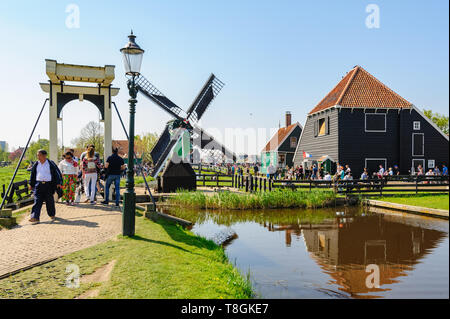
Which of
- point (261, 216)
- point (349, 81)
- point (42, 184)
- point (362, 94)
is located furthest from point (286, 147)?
point (42, 184)

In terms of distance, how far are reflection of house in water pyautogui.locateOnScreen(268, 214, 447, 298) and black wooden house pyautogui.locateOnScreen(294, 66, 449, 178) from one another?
1224cm

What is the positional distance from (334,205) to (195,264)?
11.4m

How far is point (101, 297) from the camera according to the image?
4070mm

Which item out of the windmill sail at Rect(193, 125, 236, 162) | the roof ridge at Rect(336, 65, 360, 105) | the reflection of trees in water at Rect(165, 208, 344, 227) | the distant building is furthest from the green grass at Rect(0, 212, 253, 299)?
the distant building

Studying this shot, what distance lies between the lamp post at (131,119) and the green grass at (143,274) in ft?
1.12

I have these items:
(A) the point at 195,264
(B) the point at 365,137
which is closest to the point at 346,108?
(B) the point at 365,137

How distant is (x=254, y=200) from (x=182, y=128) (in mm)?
10621

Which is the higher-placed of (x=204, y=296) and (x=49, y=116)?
(x=49, y=116)

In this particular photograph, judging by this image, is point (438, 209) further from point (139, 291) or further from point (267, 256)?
point (267, 256)

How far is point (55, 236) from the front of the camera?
6.96 m

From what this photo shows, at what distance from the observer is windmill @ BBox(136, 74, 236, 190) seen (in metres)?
23.6

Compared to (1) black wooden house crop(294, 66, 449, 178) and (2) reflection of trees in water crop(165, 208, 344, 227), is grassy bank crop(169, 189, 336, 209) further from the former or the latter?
(1) black wooden house crop(294, 66, 449, 178)

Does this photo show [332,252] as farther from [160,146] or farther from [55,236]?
[160,146]

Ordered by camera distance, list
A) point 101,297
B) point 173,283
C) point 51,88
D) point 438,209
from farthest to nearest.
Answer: point 51,88 < point 173,283 < point 101,297 < point 438,209
